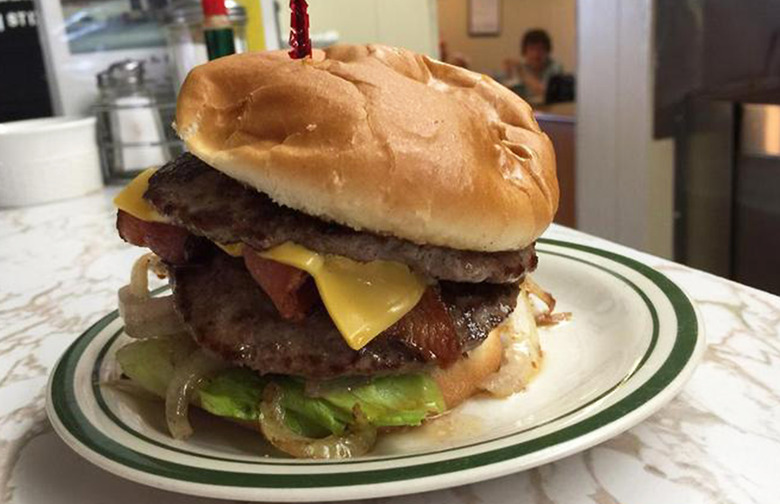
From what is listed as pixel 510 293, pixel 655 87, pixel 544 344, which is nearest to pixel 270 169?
pixel 510 293

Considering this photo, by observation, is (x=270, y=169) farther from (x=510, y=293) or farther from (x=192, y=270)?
(x=510, y=293)

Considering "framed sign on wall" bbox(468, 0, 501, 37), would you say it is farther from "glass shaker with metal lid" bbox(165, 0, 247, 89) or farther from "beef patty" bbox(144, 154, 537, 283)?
"beef patty" bbox(144, 154, 537, 283)

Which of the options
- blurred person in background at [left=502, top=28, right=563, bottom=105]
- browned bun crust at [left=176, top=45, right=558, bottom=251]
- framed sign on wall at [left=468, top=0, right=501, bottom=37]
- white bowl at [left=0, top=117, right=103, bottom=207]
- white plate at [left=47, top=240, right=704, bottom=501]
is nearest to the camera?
white plate at [left=47, top=240, right=704, bottom=501]

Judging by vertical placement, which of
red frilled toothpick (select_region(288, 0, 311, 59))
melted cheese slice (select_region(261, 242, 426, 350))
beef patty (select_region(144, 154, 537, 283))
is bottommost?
melted cheese slice (select_region(261, 242, 426, 350))

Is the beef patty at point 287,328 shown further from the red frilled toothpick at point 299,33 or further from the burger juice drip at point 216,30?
the burger juice drip at point 216,30

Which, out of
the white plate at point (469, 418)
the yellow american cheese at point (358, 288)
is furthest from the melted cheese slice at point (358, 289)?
the white plate at point (469, 418)

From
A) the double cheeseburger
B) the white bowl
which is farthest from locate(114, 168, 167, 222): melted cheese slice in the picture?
the white bowl

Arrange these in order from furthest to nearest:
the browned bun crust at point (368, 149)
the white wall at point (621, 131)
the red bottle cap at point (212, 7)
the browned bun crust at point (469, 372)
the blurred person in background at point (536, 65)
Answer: the blurred person in background at point (536, 65) → the white wall at point (621, 131) → the red bottle cap at point (212, 7) → the browned bun crust at point (469, 372) → the browned bun crust at point (368, 149)
